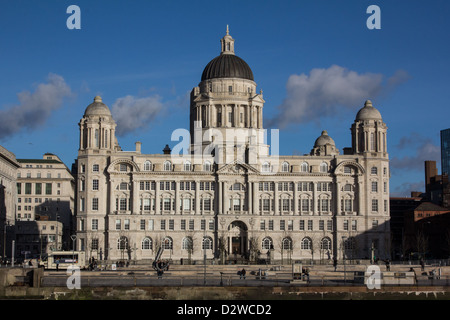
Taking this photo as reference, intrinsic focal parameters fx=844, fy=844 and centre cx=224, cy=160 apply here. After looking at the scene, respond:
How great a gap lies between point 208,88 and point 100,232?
107 ft

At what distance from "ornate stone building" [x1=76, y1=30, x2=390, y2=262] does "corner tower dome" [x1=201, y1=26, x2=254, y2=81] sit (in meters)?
14.7

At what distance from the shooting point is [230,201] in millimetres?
135500

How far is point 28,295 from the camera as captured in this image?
235ft

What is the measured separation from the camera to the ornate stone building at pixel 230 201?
133125mm

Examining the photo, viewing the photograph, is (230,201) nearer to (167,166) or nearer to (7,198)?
(167,166)

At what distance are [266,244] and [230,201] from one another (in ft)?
29.5

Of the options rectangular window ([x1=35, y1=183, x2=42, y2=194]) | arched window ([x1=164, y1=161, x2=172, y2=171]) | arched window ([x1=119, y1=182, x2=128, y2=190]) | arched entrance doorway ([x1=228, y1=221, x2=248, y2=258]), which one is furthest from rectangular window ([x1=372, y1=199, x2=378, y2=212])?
rectangular window ([x1=35, y1=183, x2=42, y2=194])

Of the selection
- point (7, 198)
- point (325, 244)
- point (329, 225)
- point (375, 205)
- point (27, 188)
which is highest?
point (27, 188)

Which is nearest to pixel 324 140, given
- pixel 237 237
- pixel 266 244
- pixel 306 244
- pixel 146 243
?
pixel 306 244

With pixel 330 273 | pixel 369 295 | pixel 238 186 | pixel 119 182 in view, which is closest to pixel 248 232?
pixel 238 186

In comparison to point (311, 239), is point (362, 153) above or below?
above

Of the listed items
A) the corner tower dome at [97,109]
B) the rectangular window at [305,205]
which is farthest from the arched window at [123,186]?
the rectangular window at [305,205]
